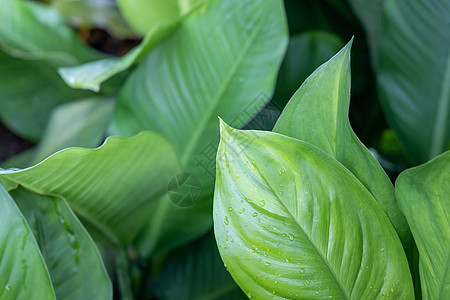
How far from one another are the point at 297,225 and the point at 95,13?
80cm

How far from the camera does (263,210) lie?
38 centimetres

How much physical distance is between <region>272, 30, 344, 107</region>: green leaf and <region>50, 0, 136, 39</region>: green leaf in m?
0.42

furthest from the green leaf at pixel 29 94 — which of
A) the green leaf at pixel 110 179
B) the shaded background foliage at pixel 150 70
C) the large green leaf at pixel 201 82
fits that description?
the green leaf at pixel 110 179

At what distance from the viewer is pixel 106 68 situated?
0.67 metres

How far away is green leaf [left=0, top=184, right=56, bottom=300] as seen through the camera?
1.42ft

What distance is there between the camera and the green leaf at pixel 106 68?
0.63 m

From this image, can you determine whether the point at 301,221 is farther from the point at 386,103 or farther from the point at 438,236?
the point at 386,103

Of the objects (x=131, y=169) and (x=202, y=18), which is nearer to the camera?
(x=131, y=169)

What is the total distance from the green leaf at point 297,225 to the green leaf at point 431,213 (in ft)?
0.08

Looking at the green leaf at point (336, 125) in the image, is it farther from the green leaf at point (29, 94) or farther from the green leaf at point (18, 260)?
the green leaf at point (29, 94)

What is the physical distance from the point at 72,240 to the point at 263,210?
0.25 meters

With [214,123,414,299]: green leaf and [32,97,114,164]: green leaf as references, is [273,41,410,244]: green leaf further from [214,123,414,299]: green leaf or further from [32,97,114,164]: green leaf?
[32,97,114,164]: green leaf

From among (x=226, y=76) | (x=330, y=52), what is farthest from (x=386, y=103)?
(x=226, y=76)

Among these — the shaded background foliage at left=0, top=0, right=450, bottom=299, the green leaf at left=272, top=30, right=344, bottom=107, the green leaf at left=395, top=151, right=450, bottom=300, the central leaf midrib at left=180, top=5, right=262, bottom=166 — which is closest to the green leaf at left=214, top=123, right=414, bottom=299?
the green leaf at left=395, top=151, right=450, bottom=300
